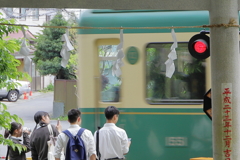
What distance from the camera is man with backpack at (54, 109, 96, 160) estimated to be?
15.7 feet

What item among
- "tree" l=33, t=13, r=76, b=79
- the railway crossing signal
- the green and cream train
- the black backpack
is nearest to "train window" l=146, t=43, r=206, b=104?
the green and cream train

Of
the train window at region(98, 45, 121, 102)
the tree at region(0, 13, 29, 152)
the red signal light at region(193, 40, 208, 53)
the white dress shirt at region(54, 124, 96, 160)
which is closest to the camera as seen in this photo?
the tree at region(0, 13, 29, 152)

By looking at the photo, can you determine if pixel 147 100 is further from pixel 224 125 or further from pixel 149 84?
pixel 224 125

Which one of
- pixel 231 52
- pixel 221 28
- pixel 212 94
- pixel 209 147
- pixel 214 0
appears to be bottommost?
pixel 209 147

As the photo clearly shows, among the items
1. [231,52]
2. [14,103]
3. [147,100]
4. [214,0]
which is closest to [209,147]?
[147,100]

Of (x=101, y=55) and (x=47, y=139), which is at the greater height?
(x=101, y=55)

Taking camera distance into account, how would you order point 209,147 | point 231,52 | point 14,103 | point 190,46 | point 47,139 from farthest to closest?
1. point 14,103
2. point 209,147
3. point 47,139
4. point 190,46
5. point 231,52

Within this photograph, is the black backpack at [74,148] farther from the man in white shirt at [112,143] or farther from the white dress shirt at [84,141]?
the man in white shirt at [112,143]

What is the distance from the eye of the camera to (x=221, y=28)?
4574 millimetres

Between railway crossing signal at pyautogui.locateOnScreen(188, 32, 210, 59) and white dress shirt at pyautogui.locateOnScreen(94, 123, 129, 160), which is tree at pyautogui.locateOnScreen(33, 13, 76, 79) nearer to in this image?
white dress shirt at pyautogui.locateOnScreen(94, 123, 129, 160)

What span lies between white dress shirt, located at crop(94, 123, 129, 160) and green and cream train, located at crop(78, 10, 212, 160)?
1396 millimetres

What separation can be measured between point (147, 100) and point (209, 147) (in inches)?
50.4

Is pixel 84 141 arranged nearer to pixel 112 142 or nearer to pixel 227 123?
pixel 112 142

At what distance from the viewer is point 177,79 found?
6.58m
